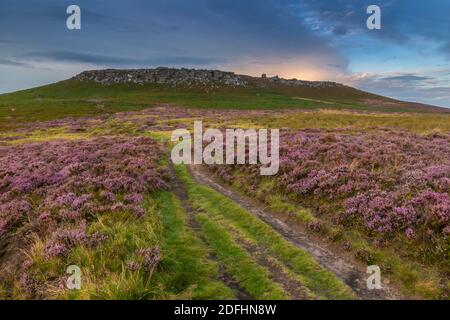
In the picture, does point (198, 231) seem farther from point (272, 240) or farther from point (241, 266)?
point (241, 266)

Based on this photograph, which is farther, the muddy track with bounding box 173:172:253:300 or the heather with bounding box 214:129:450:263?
the heather with bounding box 214:129:450:263

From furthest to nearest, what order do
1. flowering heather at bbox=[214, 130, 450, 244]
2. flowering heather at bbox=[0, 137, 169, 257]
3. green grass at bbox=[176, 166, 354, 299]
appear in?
flowering heather at bbox=[0, 137, 169, 257] → flowering heather at bbox=[214, 130, 450, 244] → green grass at bbox=[176, 166, 354, 299]

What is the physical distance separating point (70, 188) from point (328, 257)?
12.9 metres

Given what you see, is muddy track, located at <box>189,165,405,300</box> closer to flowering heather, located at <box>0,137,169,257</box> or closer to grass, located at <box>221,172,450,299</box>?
grass, located at <box>221,172,450,299</box>

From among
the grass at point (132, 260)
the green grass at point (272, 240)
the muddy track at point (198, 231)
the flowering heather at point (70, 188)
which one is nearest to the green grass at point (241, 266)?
the muddy track at point (198, 231)

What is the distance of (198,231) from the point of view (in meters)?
13.2

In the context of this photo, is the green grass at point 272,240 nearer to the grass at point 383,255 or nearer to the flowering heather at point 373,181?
the grass at point 383,255

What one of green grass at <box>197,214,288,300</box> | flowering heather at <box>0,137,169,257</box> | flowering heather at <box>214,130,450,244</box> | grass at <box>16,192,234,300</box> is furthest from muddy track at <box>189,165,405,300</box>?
flowering heather at <box>0,137,169,257</box>

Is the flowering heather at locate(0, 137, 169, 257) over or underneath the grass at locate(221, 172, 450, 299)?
over

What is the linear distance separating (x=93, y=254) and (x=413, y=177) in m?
13.4

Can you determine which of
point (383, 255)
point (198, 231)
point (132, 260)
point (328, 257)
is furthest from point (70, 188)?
point (383, 255)

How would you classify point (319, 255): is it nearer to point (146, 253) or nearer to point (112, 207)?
point (146, 253)

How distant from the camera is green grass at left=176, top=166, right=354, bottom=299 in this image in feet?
29.9
